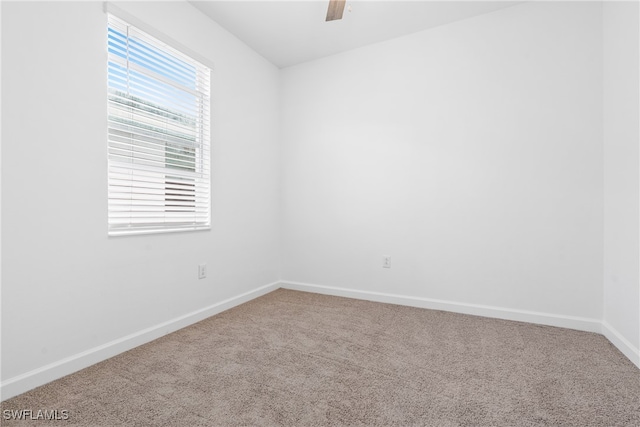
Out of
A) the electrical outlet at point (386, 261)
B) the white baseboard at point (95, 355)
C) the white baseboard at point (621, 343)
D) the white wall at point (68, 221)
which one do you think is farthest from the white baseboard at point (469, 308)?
the white wall at point (68, 221)

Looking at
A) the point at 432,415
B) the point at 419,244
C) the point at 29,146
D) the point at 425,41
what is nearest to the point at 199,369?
the point at 432,415

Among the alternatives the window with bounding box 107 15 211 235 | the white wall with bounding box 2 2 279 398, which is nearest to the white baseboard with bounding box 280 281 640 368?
the white wall with bounding box 2 2 279 398

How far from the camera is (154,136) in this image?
86.4 inches

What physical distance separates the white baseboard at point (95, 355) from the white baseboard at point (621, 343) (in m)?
2.80

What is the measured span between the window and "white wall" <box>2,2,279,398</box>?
0.09m

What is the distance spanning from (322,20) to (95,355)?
292 centimetres

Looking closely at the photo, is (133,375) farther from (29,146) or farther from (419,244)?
(419,244)

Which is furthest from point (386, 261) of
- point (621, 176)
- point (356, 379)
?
point (621, 176)

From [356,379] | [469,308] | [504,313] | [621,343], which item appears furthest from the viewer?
[469,308]

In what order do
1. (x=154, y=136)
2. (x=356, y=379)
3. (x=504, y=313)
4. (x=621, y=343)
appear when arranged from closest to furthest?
(x=356, y=379), (x=621, y=343), (x=154, y=136), (x=504, y=313)

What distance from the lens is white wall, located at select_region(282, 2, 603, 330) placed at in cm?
231

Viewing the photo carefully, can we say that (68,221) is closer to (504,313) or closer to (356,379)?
(356,379)

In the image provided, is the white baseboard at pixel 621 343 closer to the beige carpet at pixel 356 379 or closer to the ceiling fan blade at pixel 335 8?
the beige carpet at pixel 356 379

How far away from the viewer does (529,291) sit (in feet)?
8.09
